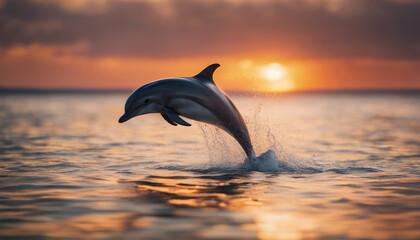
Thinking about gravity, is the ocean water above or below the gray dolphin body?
below

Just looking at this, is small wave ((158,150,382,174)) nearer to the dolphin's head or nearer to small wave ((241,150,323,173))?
small wave ((241,150,323,173))

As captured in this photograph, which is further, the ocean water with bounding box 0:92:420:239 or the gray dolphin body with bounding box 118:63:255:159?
the gray dolphin body with bounding box 118:63:255:159

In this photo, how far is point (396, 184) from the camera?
9266 millimetres

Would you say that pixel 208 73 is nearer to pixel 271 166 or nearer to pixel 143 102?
pixel 143 102

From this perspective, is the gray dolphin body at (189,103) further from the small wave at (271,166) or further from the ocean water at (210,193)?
the ocean water at (210,193)

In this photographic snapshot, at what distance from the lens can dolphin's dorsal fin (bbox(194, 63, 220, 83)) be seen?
404 inches

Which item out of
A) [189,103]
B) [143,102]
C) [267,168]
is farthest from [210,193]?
[267,168]

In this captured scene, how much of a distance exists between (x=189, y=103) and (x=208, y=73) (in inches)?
33.4

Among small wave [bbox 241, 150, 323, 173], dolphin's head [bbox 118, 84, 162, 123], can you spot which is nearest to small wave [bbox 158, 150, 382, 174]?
small wave [bbox 241, 150, 323, 173]

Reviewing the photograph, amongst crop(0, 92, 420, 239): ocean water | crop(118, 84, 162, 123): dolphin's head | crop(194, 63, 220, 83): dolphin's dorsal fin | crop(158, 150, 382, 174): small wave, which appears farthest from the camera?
crop(158, 150, 382, 174): small wave

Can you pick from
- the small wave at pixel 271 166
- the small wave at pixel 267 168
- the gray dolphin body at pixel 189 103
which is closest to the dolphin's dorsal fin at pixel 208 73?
the gray dolphin body at pixel 189 103

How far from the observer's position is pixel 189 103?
9883 millimetres

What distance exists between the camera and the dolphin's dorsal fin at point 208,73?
1027cm

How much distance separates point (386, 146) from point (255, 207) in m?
10.6
